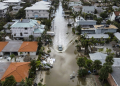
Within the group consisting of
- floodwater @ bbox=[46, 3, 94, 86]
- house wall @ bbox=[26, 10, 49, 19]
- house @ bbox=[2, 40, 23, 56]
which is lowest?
floodwater @ bbox=[46, 3, 94, 86]

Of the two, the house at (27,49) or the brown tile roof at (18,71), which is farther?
the house at (27,49)

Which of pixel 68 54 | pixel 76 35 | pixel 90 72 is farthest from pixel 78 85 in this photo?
pixel 76 35

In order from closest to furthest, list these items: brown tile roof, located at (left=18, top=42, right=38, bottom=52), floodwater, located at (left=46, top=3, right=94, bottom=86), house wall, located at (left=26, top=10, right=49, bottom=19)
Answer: floodwater, located at (left=46, top=3, right=94, bottom=86), brown tile roof, located at (left=18, top=42, right=38, bottom=52), house wall, located at (left=26, top=10, right=49, bottom=19)

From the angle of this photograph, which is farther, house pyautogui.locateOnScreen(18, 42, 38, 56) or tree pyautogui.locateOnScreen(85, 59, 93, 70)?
house pyautogui.locateOnScreen(18, 42, 38, 56)

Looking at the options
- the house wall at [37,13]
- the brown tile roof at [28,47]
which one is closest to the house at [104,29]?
the brown tile roof at [28,47]

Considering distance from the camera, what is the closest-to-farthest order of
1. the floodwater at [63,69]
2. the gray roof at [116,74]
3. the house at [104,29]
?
the gray roof at [116,74] → the floodwater at [63,69] → the house at [104,29]

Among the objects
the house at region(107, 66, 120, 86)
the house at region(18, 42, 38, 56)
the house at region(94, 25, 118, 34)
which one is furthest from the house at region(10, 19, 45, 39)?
the house at region(107, 66, 120, 86)

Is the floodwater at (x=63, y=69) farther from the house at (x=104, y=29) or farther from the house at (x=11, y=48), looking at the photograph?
the house at (x=104, y=29)

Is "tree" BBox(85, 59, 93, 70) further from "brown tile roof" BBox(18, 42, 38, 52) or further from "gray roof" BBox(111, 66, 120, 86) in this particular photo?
"brown tile roof" BBox(18, 42, 38, 52)

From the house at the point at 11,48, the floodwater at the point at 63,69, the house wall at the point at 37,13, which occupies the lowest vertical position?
the floodwater at the point at 63,69
